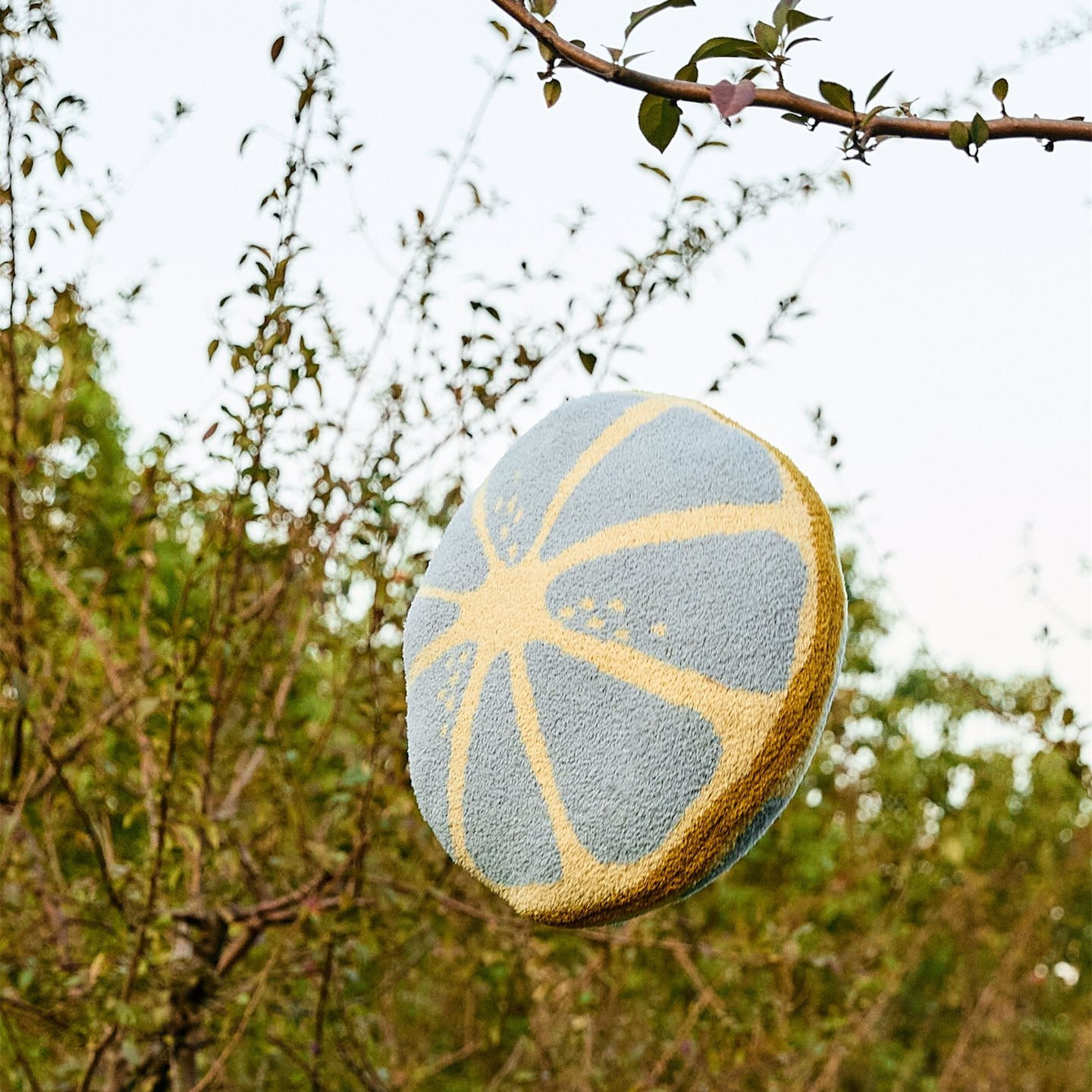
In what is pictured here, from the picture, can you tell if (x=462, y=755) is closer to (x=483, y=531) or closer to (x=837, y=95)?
(x=483, y=531)

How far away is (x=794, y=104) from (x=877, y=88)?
2.7 inches

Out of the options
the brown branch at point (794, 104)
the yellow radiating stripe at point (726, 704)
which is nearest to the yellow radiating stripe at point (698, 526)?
the yellow radiating stripe at point (726, 704)

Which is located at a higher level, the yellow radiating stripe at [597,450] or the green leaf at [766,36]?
the green leaf at [766,36]

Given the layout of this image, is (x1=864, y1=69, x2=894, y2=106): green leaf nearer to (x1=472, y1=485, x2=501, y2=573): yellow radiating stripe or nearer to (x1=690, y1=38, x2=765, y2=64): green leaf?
Result: (x1=690, y1=38, x2=765, y2=64): green leaf

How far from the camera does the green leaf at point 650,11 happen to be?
949 mm

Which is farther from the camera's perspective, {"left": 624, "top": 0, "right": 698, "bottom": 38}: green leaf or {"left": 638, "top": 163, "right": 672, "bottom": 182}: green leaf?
{"left": 638, "top": 163, "right": 672, "bottom": 182}: green leaf

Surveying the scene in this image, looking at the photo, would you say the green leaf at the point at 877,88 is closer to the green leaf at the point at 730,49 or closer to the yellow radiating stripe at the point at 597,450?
the green leaf at the point at 730,49

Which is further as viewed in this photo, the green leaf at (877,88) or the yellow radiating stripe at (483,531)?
the yellow radiating stripe at (483,531)

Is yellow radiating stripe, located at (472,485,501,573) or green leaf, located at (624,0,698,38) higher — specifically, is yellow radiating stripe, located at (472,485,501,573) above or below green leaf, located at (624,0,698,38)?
below

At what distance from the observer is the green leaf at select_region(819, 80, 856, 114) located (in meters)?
0.94

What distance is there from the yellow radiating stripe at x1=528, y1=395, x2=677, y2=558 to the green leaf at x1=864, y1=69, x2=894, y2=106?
1.01ft

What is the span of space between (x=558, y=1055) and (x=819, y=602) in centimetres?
285

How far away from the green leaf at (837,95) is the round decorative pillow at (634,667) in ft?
0.93

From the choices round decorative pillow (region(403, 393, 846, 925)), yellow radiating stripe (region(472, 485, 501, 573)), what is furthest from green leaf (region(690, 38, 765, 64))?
yellow radiating stripe (region(472, 485, 501, 573))
